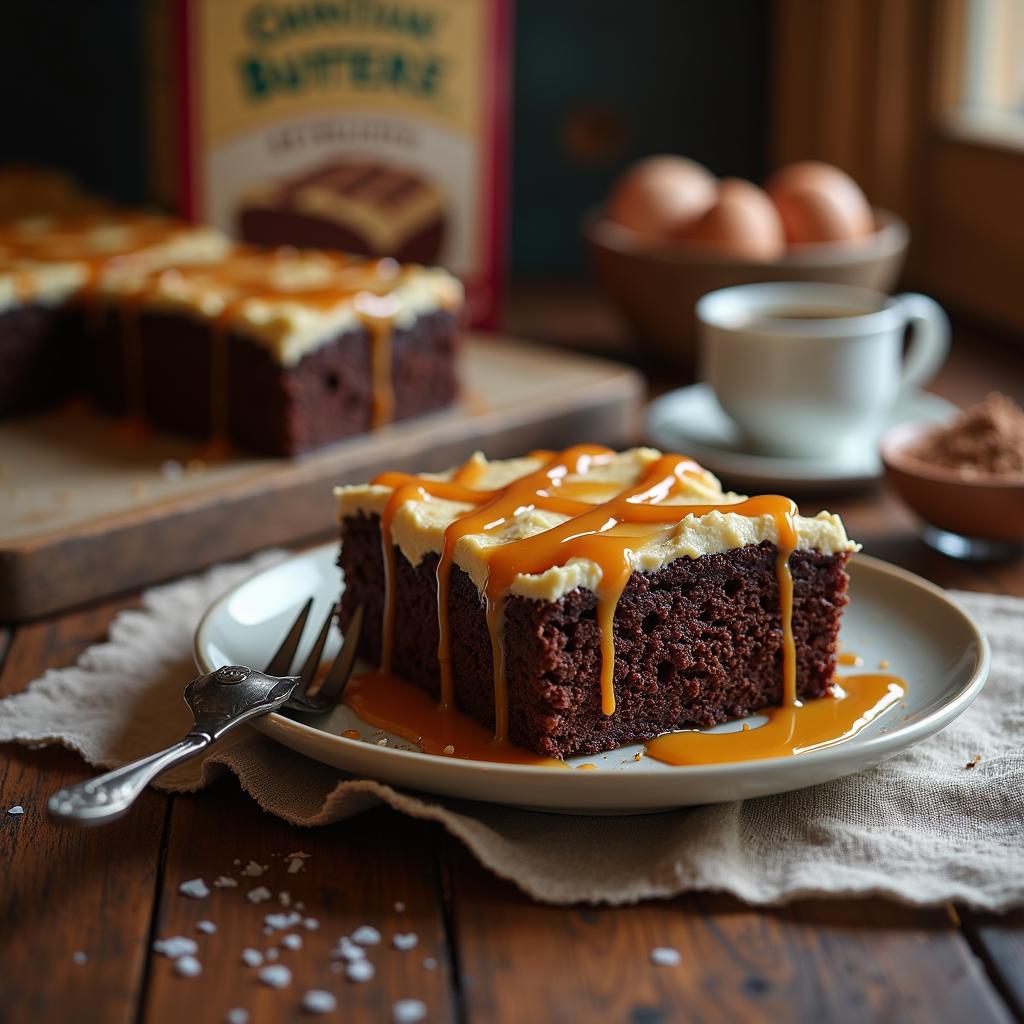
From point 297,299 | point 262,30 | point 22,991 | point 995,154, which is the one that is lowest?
point 22,991

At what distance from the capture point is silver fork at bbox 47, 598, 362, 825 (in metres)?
1.16

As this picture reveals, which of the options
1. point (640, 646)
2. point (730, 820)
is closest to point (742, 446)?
point (640, 646)

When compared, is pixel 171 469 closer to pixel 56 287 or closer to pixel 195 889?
pixel 56 287

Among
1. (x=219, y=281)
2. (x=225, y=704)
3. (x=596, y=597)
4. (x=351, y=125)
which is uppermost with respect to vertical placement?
(x=351, y=125)

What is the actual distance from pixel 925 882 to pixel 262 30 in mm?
2344

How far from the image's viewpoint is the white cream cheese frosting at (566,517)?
1386 mm

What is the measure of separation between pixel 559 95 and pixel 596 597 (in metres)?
2.79

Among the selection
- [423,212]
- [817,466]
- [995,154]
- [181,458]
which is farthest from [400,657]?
[995,154]

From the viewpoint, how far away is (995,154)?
10.7ft

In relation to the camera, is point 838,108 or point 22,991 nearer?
point 22,991

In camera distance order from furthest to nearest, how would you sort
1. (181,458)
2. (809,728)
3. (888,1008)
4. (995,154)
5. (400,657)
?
1. (995,154)
2. (181,458)
3. (400,657)
4. (809,728)
5. (888,1008)

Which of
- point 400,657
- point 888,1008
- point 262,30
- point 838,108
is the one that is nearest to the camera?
point 888,1008

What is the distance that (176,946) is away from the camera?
1179 millimetres

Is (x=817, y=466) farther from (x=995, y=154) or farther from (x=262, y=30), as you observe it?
(x=262, y=30)
